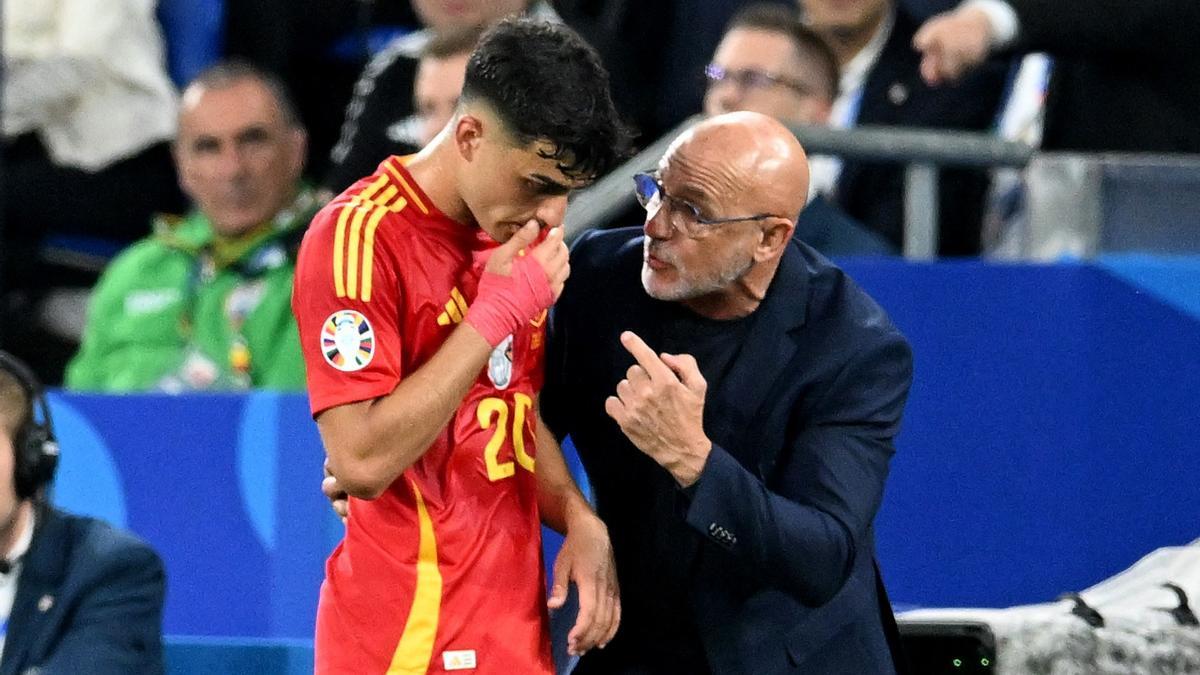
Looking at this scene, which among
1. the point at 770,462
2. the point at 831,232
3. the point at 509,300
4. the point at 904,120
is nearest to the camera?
the point at 509,300

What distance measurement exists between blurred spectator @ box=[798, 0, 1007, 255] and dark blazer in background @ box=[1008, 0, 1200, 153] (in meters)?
0.25

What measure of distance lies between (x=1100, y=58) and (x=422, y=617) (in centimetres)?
249

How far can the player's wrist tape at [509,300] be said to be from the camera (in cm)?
276

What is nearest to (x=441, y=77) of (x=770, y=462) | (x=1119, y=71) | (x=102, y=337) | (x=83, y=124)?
(x=102, y=337)

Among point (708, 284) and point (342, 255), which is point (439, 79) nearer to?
point (708, 284)

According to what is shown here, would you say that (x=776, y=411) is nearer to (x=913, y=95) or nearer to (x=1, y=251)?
(x=913, y=95)

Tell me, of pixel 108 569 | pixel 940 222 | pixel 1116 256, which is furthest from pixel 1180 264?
pixel 108 569

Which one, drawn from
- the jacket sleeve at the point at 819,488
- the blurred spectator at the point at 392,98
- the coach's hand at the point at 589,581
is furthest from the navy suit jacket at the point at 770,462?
the blurred spectator at the point at 392,98

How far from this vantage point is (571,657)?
10.3ft

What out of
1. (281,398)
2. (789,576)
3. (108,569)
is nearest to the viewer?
(789,576)

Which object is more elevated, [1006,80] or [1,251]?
[1006,80]

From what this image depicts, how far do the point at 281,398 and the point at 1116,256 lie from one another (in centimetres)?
185

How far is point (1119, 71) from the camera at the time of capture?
185 inches

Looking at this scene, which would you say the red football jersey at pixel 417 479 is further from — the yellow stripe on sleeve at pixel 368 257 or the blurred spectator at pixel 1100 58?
the blurred spectator at pixel 1100 58
